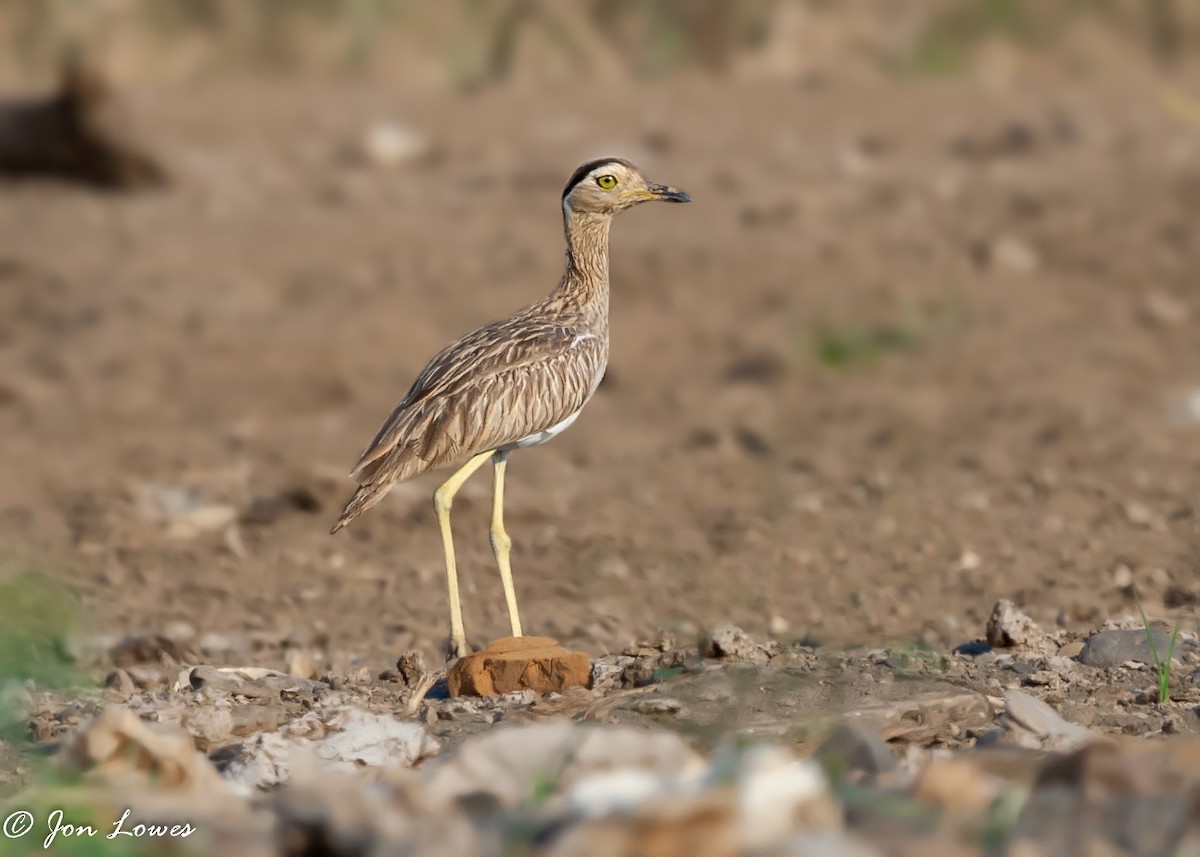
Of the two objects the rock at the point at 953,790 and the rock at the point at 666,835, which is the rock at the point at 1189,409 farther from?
the rock at the point at 666,835

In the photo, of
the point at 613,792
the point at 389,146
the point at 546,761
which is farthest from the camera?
the point at 389,146

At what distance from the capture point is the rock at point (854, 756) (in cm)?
359

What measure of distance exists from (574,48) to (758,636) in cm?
895

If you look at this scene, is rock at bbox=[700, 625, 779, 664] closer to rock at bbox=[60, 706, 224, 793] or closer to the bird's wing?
the bird's wing

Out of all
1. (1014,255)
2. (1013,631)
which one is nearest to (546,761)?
(1013,631)

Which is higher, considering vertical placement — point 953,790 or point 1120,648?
point 953,790

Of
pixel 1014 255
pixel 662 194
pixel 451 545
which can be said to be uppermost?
pixel 662 194

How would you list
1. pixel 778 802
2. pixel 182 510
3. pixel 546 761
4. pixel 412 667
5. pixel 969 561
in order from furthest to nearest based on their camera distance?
1. pixel 182 510
2. pixel 969 561
3. pixel 412 667
4. pixel 546 761
5. pixel 778 802

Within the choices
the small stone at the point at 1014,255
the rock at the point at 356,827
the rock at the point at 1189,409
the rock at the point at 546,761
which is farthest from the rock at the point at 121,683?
the small stone at the point at 1014,255

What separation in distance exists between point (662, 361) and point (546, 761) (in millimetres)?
6667

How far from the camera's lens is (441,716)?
4.57 m

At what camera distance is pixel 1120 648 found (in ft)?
16.3

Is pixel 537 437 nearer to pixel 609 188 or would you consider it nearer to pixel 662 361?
pixel 609 188

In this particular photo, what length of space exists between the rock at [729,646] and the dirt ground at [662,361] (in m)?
0.58
